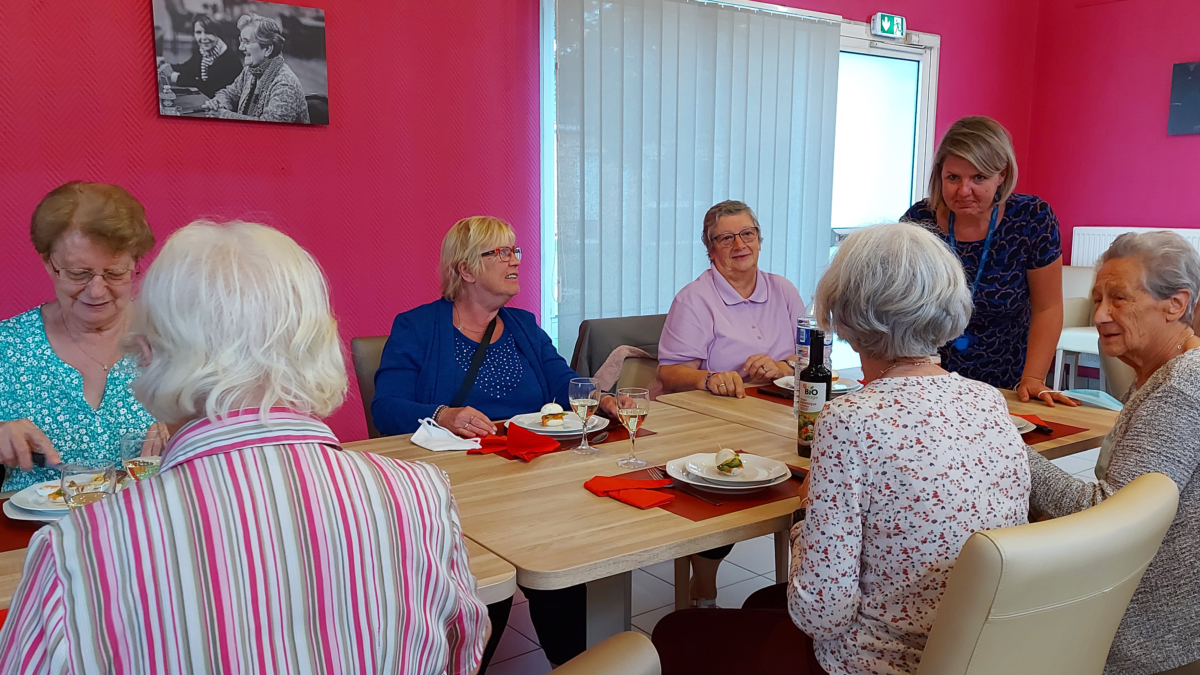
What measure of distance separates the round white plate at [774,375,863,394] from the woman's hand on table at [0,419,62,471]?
5.64 ft

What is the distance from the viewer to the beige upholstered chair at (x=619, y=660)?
964 mm

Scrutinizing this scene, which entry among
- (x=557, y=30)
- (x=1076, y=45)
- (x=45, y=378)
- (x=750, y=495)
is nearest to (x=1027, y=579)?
(x=750, y=495)

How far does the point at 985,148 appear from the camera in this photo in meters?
2.46

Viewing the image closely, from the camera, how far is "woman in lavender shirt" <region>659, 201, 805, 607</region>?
289 cm

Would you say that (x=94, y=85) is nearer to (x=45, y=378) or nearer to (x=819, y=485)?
(x=45, y=378)

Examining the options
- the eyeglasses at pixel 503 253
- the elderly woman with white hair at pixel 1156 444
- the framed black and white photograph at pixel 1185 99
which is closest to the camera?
the elderly woman with white hair at pixel 1156 444

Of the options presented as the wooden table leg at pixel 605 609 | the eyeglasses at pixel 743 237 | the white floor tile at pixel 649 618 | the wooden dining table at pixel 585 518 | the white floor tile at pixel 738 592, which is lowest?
the white floor tile at pixel 738 592

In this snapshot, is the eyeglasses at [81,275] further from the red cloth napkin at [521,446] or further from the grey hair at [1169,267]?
the grey hair at [1169,267]

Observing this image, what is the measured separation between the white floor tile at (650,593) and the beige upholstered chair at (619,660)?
1.83 m

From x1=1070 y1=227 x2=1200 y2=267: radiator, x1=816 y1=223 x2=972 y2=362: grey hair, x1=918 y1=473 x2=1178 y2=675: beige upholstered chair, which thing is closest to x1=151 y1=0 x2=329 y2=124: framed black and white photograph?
x1=816 y1=223 x2=972 y2=362: grey hair

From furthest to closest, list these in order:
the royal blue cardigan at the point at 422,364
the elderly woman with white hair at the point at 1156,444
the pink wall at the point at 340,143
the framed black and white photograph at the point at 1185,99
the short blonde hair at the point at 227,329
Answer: the framed black and white photograph at the point at 1185,99
the pink wall at the point at 340,143
the royal blue cardigan at the point at 422,364
the elderly woman with white hair at the point at 1156,444
the short blonde hair at the point at 227,329

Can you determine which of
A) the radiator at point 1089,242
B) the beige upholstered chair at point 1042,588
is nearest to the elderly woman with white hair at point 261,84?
the beige upholstered chair at point 1042,588

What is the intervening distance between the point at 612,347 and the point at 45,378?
1793 millimetres

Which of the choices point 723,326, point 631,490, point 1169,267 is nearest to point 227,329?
point 631,490
